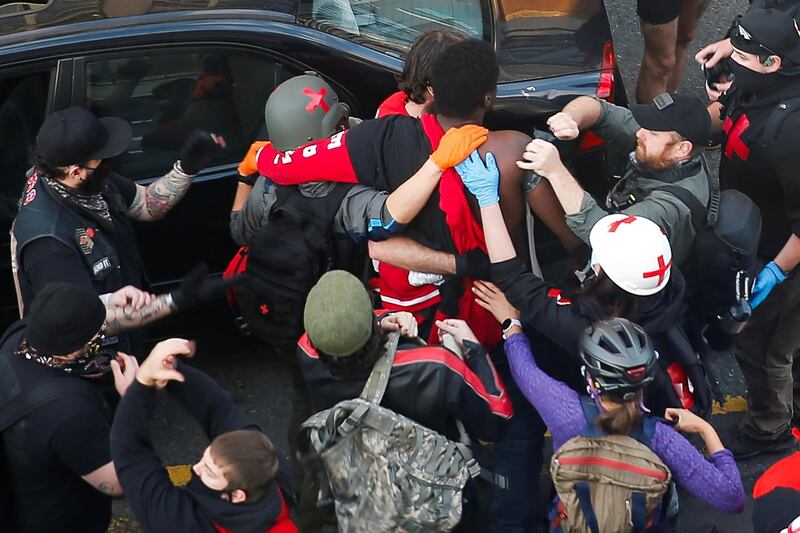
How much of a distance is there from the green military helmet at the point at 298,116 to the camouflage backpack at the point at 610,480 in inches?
61.2

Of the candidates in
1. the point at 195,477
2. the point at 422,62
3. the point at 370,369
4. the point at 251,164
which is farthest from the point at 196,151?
the point at 195,477

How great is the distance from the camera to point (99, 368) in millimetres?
3256

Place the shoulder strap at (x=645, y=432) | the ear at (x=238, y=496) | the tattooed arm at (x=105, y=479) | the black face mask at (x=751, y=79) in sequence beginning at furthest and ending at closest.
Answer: the black face mask at (x=751, y=79) < the tattooed arm at (x=105, y=479) < the shoulder strap at (x=645, y=432) < the ear at (x=238, y=496)

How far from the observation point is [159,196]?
414 centimetres

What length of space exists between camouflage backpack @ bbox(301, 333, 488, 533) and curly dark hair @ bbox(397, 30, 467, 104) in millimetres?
1174

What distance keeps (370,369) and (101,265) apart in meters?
1.24

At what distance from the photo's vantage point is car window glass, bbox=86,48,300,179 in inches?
172

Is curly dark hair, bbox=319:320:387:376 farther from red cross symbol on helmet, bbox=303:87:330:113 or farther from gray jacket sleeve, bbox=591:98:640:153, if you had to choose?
gray jacket sleeve, bbox=591:98:640:153

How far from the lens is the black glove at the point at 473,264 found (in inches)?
143

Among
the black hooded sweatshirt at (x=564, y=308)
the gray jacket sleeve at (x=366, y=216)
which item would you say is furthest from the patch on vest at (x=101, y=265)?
the black hooded sweatshirt at (x=564, y=308)

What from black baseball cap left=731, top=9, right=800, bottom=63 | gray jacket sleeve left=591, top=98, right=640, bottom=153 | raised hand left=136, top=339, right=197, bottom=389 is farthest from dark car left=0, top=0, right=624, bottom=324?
raised hand left=136, top=339, right=197, bottom=389

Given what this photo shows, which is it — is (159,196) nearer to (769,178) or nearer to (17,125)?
(17,125)

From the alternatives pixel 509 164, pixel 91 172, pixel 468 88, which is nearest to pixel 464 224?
pixel 509 164

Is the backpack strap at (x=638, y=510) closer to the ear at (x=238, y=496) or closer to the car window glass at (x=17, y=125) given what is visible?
the ear at (x=238, y=496)
